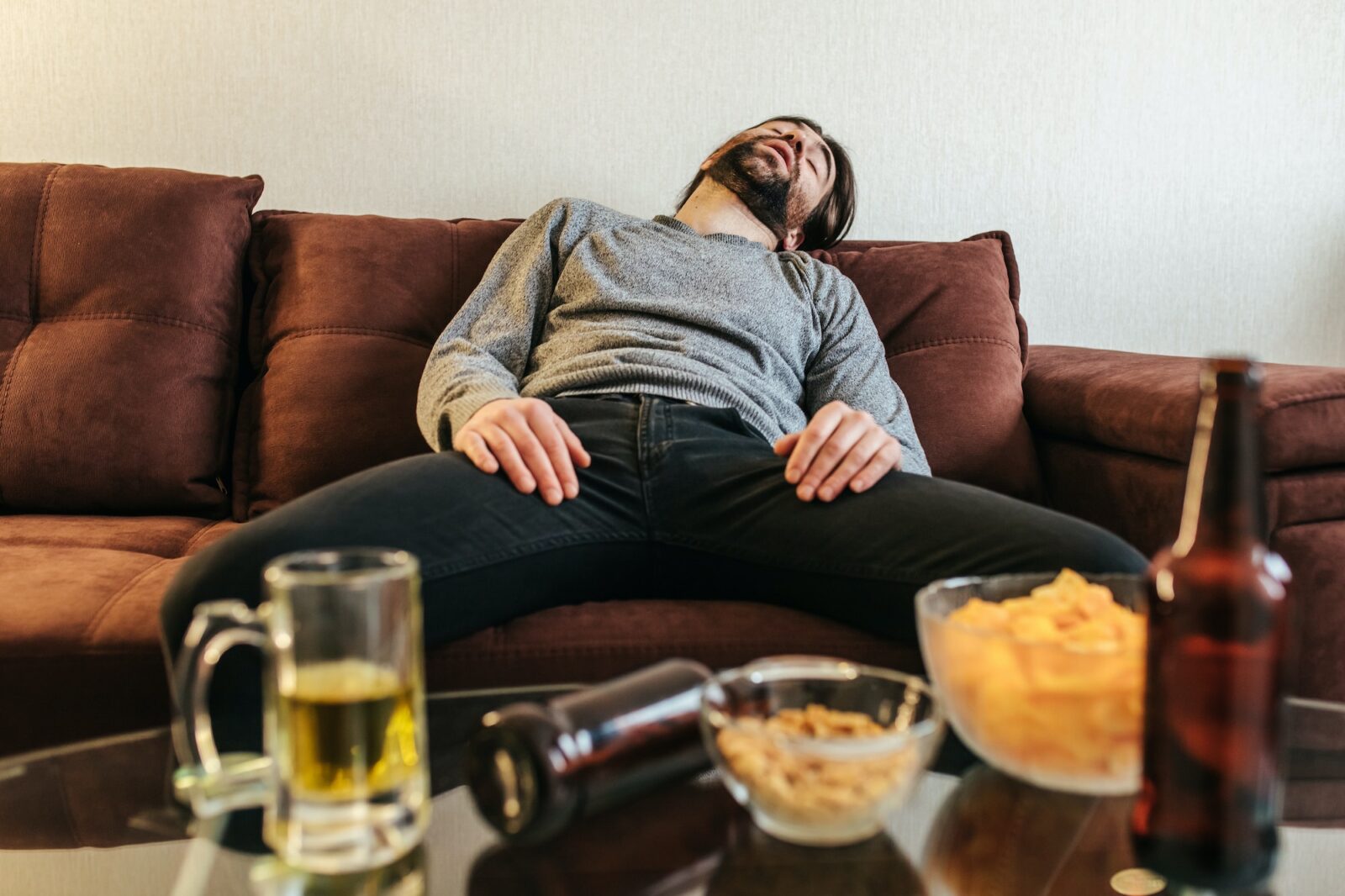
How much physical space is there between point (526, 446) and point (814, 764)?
2.54 ft

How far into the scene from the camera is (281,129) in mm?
2166

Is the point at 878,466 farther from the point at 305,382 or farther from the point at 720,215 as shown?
the point at 305,382

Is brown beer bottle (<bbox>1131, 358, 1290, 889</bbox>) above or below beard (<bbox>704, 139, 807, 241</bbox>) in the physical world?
below

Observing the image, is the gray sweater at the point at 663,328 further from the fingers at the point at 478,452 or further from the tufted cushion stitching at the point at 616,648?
the tufted cushion stitching at the point at 616,648

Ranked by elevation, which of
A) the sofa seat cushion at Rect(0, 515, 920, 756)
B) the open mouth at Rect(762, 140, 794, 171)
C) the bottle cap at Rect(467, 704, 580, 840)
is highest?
the open mouth at Rect(762, 140, 794, 171)

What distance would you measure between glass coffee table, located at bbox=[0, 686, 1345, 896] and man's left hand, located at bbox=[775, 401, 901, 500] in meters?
0.58

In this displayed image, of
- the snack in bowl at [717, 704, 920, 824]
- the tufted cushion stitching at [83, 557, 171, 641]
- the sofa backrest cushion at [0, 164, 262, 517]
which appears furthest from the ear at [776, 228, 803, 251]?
the snack in bowl at [717, 704, 920, 824]

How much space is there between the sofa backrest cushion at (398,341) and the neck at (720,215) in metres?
0.13

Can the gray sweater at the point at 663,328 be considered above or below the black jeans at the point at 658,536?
above

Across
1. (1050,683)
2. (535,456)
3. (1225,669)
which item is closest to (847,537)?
(535,456)

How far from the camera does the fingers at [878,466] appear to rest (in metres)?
1.35

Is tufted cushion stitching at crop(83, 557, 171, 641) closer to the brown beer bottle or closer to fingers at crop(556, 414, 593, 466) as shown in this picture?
fingers at crop(556, 414, 593, 466)

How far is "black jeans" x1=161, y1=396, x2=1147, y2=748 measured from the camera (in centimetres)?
118

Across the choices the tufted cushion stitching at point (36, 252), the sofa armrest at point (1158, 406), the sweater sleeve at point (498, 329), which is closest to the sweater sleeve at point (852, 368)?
the sofa armrest at point (1158, 406)
